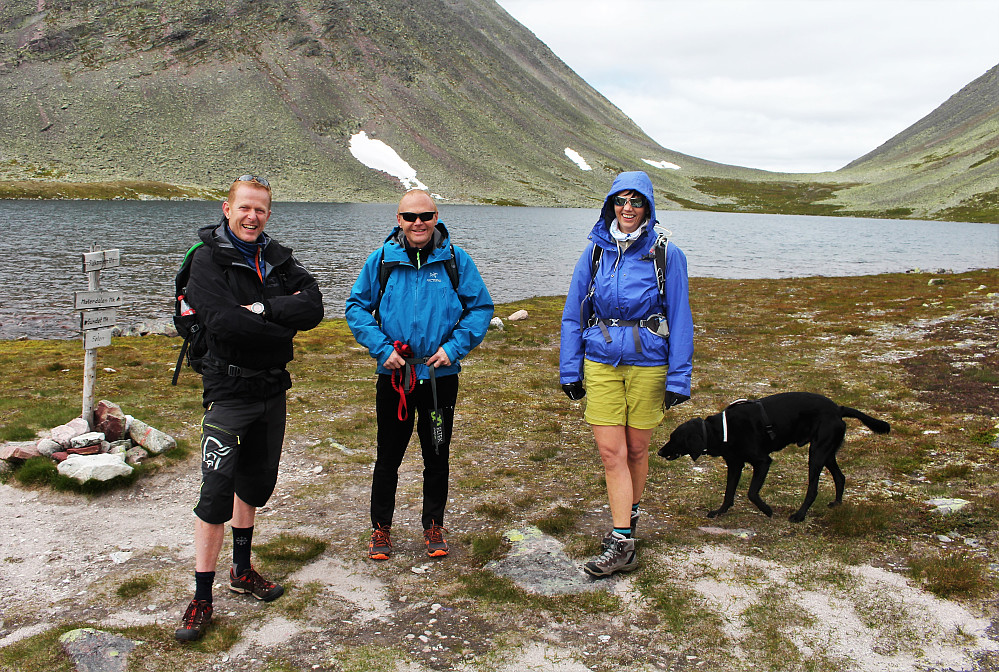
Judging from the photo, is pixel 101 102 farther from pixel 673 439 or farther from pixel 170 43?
pixel 673 439

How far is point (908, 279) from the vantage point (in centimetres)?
4309

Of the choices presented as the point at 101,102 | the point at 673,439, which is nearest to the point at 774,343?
the point at 673,439

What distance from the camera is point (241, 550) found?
5.76 meters

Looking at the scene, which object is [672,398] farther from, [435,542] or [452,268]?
[435,542]

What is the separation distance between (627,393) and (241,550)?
12.4 ft

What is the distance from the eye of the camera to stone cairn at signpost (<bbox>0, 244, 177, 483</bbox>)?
843cm

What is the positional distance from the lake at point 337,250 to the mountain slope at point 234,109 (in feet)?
113

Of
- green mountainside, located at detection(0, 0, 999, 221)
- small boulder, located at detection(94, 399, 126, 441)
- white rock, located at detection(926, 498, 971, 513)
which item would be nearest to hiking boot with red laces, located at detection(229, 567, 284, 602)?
small boulder, located at detection(94, 399, 126, 441)

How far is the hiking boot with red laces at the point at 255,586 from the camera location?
5.68 meters

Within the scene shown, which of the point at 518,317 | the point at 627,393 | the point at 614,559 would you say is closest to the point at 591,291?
the point at 627,393

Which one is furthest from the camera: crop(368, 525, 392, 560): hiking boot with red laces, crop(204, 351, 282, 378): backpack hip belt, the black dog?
the black dog

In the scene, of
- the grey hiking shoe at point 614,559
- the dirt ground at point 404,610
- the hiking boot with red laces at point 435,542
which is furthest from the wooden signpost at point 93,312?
the grey hiking shoe at point 614,559

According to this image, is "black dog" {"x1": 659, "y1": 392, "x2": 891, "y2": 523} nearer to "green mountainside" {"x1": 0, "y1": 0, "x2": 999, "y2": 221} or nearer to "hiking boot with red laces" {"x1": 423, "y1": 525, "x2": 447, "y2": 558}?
"hiking boot with red laces" {"x1": 423, "y1": 525, "x2": 447, "y2": 558}

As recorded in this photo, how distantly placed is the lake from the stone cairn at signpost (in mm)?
18101
